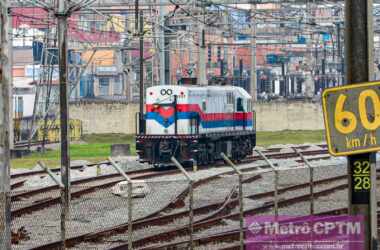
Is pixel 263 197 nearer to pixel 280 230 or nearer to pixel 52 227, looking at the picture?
pixel 52 227

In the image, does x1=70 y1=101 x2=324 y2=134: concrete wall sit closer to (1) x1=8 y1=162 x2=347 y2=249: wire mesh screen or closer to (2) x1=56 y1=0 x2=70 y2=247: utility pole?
(1) x1=8 y1=162 x2=347 y2=249: wire mesh screen

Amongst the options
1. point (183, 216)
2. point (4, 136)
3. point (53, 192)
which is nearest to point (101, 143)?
point (53, 192)

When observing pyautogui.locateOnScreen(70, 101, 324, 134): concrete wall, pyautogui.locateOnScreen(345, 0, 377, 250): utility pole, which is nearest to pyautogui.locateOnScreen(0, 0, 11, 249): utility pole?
pyautogui.locateOnScreen(345, 0, 377, 250): utility pole

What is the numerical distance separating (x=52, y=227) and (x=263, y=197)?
7193mm

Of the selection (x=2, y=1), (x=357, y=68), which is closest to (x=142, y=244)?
(x=2, y=1)

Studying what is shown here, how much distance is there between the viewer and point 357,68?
8719 mm

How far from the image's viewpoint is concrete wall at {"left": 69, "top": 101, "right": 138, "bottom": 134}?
232 ft

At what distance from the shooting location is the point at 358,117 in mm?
8422

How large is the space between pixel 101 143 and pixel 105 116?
7.29 m

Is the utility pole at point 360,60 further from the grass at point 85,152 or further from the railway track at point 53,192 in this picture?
the grass at point 85,152

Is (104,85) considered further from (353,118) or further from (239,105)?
(353,118)

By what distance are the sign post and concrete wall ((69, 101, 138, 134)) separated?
61750 mm

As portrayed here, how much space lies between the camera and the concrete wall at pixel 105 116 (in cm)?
7069

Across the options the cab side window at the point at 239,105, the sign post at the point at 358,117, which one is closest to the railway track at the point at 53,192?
the cab side window at the point at 239,105
